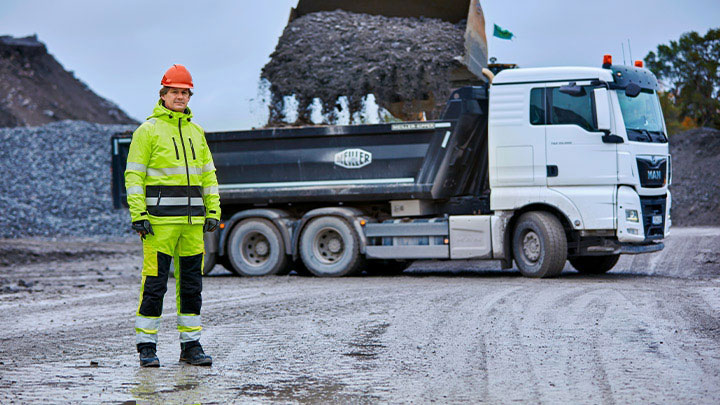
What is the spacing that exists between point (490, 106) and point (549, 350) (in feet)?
20.4

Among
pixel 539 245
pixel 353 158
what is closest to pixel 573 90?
pixel 539 245

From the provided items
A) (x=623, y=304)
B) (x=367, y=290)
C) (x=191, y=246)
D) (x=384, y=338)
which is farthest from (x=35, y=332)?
(x=623, y=304)

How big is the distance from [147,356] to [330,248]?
291 inches

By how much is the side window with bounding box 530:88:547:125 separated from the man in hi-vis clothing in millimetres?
6535

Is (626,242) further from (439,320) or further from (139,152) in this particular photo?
(139,152)

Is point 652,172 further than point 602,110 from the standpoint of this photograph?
Yes

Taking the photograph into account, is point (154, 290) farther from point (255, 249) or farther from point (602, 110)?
point (255, 249)

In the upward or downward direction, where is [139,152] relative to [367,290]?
upward

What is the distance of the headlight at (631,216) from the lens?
11375 millimetres

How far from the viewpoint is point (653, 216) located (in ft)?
38.4

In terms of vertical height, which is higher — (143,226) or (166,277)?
(143,226)

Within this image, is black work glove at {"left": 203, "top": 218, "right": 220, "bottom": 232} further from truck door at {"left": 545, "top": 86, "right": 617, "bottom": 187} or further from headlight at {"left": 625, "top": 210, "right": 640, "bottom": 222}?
headlight at {"left": 625, "top": 210, "right": 640, "bottom": 222}

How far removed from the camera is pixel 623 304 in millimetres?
8727

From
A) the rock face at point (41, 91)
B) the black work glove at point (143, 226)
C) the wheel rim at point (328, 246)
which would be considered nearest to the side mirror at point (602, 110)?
the wheel rim at point (328, 246)
